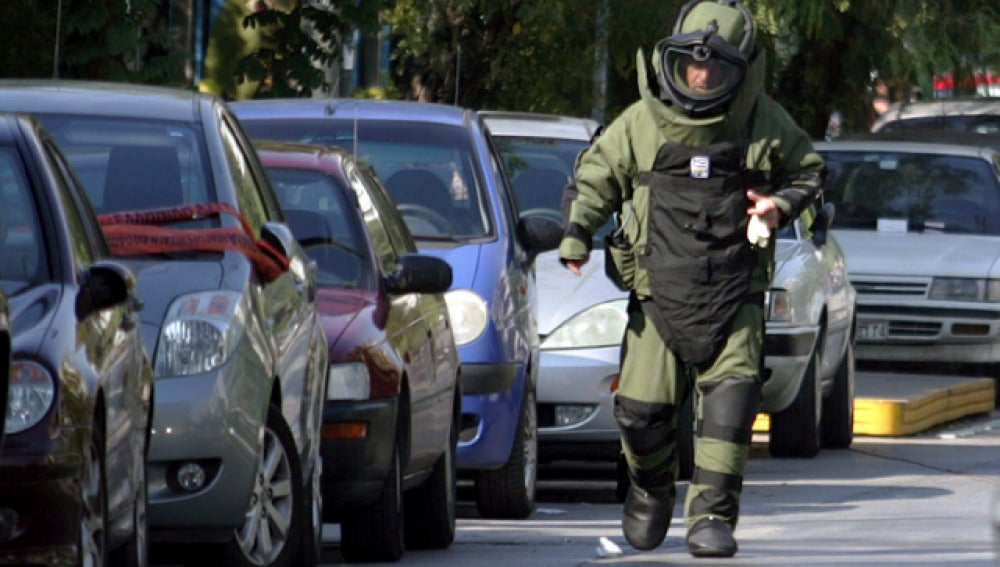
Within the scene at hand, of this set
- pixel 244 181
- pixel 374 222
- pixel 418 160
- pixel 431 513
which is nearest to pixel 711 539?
pixel 431 513

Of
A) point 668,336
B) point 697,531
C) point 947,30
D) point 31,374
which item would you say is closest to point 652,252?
point 668,336

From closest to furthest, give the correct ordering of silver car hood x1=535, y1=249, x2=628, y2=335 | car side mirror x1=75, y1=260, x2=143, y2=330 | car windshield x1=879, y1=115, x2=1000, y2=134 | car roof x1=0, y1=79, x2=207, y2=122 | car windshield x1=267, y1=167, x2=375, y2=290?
car side mirror x1=75, y1=260, x2=143, y2=330
car roof x1=0, y1=79, x2=207, y2=122
car windshield x1=267, y1=167, x2=375, y2=290
silver car hood x1=535, y1=249, x2=628, y2=335
car windshield x1=879, y1=115, x2=1000, y2=134

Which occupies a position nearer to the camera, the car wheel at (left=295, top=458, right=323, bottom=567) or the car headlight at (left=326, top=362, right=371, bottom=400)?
the car wheel at (left=295, top=458, right=323, bottom=567)

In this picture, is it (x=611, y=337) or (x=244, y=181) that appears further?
(x=611, y=337)

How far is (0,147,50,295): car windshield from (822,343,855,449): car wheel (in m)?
8.82

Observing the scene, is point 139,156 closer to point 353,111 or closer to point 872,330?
point 353,111

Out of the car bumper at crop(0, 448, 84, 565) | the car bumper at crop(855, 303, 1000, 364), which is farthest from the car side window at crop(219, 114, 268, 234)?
the car bumper at crop(855, 303, 1000, 364)

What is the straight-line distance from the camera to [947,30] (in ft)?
69.2

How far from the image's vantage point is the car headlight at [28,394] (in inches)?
239

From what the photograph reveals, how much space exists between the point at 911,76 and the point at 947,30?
89 cm

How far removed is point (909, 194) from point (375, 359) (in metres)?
10.2

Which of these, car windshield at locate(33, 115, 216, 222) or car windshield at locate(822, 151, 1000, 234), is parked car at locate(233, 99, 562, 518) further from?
car windshield at locate(822, 151, 1000, 234)

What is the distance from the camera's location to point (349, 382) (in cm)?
923

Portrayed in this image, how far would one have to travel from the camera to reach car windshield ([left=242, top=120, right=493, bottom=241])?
38.5 feet
